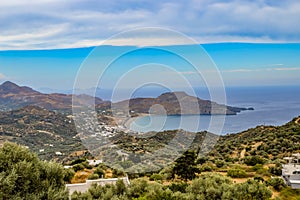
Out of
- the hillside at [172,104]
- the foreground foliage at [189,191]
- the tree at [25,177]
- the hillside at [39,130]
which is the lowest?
the hillside at [39,130]

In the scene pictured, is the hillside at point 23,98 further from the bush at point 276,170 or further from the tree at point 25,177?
the tree at point 25,177

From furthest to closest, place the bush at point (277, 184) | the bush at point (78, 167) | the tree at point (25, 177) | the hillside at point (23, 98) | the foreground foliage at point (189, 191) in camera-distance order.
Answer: the hillside at point (23, 98), the bush at point (78, 167), the bush at point (277, 184), the foreground foliage at point (189, 191), the tree at point (25, 177)

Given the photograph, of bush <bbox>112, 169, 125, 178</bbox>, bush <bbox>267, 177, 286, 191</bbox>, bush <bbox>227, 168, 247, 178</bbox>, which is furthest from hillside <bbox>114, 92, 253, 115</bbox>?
bush <bbox>112, 169, 125, 178</bbox>

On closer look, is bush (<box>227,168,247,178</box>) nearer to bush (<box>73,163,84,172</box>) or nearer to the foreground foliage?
the foreground foliage

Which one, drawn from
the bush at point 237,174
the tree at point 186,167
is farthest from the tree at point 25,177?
the bush at point 237,174

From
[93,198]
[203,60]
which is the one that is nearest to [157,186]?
[93,198]
